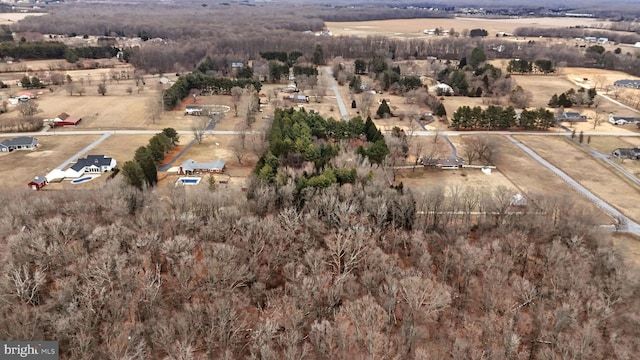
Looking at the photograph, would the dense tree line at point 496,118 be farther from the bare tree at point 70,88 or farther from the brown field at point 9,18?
the brown field at point 9,18

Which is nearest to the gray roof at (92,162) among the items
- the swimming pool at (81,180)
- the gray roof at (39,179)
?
the swimming pool at (81,180)

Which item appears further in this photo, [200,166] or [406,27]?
[406,27]

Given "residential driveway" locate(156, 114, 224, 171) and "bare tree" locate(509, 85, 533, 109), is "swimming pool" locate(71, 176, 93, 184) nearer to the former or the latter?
"residential driveway" locate(156, 114, 224, 171)

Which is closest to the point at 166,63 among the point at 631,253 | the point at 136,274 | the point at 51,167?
the point at 51,167

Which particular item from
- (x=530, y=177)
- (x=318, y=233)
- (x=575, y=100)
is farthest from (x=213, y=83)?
(x=575, y=100)

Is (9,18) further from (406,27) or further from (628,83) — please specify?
(628,83)

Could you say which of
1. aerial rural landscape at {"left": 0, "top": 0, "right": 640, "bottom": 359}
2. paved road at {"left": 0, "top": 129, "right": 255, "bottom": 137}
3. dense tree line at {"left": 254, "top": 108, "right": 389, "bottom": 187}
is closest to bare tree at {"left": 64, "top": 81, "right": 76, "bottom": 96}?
aerial rural landscape at {"left": 0, "top": 0, "right": 640, "bottom": 359}
